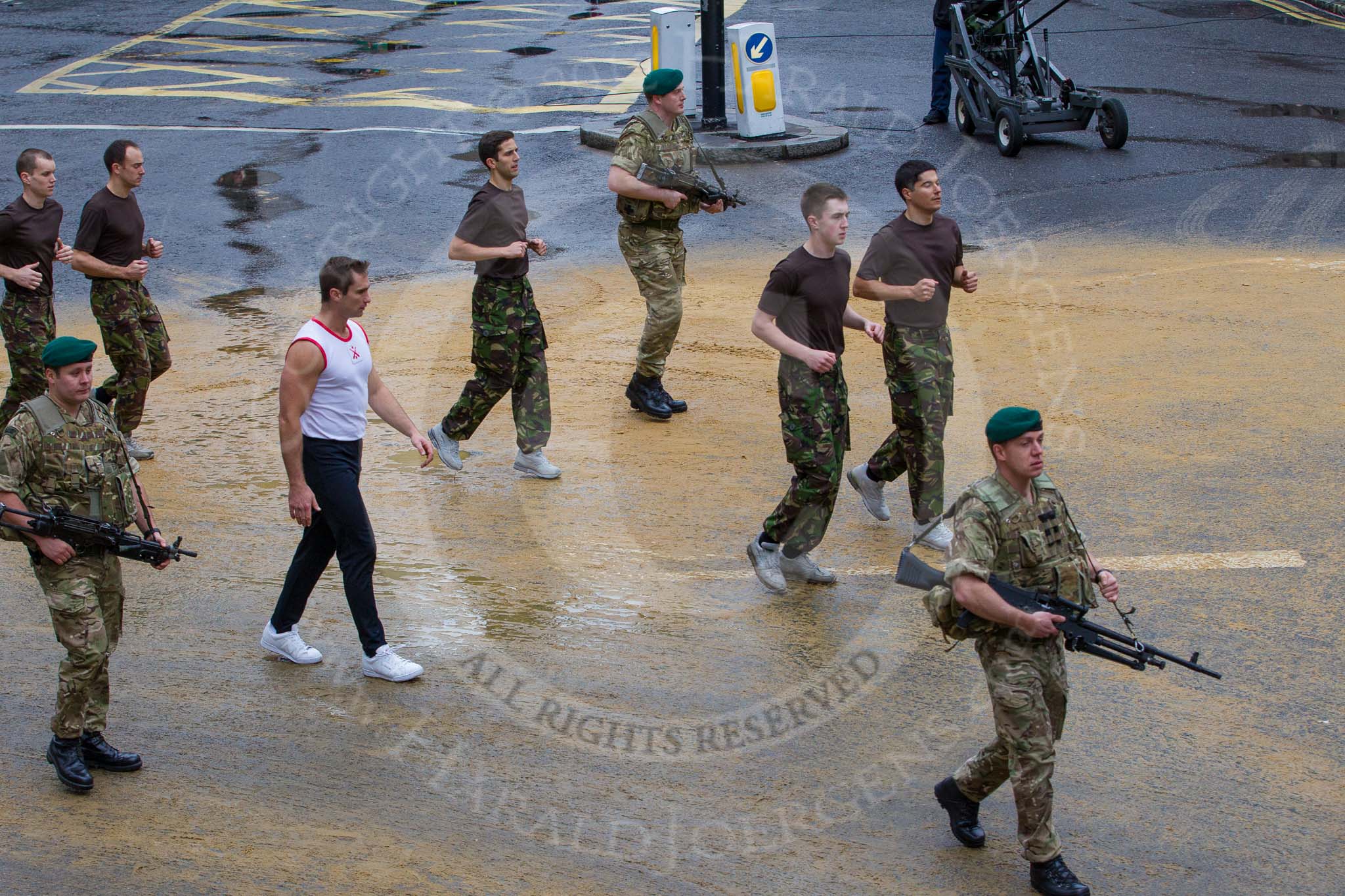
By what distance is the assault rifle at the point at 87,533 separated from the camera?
17.3 feet

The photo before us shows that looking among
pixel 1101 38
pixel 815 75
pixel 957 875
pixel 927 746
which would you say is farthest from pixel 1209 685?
pixel 1101 38

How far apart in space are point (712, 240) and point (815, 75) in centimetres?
761

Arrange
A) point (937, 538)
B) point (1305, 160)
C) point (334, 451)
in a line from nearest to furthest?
1. point (334, 451)
2. point (937, 538)
3. point (1305, 160)

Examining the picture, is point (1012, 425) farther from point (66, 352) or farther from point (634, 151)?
point (634, 151)

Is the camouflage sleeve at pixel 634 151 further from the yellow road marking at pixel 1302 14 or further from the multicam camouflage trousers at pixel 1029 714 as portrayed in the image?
the yellow road marking at pixel 1302 14

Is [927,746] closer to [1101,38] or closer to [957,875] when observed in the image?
[957,875]

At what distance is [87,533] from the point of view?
5.38 meters

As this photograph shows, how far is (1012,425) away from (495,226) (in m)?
4.36

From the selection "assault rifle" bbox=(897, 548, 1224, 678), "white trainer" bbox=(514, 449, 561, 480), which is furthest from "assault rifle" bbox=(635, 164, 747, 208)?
"assault rifle" bbox=(897, 548, 1224, 678)

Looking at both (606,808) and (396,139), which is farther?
(396,139)

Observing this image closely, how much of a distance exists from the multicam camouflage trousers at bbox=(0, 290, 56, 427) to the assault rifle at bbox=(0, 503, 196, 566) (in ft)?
11.4

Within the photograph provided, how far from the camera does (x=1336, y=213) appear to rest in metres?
13.5

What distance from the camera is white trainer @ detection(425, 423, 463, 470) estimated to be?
8.61 m

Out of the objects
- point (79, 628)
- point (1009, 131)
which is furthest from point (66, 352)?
point (1009, 131)
